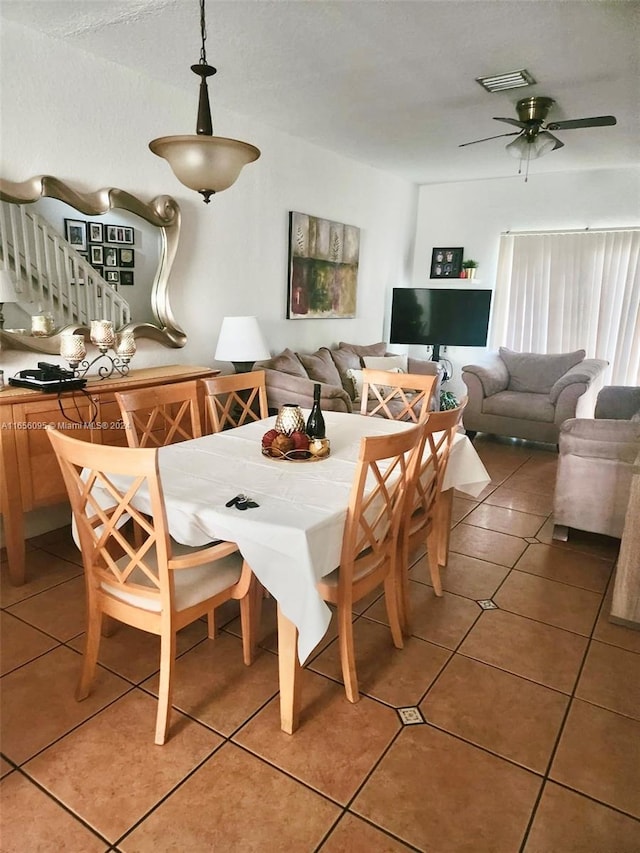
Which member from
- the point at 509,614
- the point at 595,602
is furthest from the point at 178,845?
the point at 595,602

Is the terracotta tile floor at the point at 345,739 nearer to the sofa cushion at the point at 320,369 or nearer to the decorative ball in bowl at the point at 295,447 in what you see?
the decorative ball in bowl at the point at 295,447

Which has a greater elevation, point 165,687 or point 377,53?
point 377,53

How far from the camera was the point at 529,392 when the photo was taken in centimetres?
562

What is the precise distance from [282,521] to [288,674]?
0.52 meters

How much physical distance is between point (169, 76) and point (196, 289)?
1.28m

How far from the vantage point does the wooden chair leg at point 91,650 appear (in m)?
1.85

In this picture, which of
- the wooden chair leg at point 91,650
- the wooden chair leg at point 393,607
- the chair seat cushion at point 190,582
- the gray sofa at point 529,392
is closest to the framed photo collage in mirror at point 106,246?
the chair seat cushion at point 190,582

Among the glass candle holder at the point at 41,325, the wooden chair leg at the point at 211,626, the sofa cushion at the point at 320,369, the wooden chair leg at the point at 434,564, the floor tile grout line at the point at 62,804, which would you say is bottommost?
the floor tile grout line at the point at 62,804

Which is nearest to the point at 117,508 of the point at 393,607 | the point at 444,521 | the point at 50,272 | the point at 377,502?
the point at 377,502

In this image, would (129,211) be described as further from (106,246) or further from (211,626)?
(211,626)

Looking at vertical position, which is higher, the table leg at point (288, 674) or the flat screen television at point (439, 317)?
the flat screen television at point (439, 317)

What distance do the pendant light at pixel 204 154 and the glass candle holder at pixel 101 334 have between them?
1277 mm

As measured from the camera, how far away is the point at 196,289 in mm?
3889

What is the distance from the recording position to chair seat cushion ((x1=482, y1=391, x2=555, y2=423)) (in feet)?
16.7
